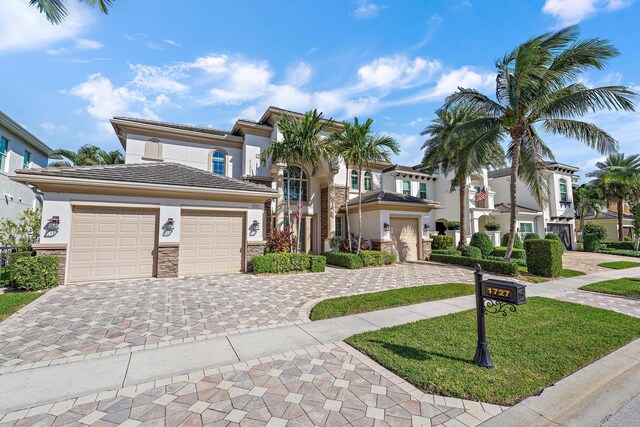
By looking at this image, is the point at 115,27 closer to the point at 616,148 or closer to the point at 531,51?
the point at 531,51

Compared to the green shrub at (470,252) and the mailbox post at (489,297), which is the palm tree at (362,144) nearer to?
the green shrub at (470,252)

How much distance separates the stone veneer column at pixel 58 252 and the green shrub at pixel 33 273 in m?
0.44

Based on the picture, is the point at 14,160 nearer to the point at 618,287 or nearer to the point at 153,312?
the point at 153,312

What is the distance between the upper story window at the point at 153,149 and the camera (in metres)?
15.7

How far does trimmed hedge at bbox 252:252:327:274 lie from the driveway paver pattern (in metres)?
7.72

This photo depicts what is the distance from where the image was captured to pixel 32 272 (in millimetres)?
8305

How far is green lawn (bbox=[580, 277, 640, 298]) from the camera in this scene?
8820 mm

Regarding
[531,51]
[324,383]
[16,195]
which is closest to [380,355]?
[324,383]

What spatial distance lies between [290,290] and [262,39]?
29.3 ft

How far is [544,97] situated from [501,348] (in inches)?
467

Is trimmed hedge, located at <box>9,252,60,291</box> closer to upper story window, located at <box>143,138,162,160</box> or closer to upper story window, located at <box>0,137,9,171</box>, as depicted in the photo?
upper story window, located at <box>143,138,162,160</box>

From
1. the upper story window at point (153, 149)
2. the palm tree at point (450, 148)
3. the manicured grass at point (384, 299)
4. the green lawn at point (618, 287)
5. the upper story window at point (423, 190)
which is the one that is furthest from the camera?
the upper story window at point (423, 190)

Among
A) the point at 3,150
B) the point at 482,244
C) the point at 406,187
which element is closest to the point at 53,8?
the point at 3,150

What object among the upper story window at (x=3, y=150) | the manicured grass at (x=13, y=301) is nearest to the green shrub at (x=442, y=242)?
the manicured grass at (x=13, y=301)
